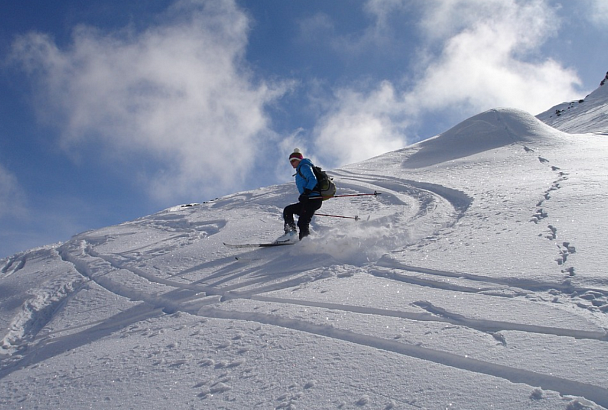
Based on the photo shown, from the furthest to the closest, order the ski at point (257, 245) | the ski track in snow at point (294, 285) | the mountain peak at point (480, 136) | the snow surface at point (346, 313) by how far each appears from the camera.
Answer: the mountain peak at point (480, 136) → the ski at point (257, 245) → the ski track in snow at point (294, 285) → the snow surface at point (346, 313)

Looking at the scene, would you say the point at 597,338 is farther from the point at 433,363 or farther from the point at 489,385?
the point at 433,363

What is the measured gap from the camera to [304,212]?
8078mm

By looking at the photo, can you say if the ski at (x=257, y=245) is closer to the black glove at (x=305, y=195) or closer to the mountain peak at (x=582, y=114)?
the black glove at (x=305, y=195)

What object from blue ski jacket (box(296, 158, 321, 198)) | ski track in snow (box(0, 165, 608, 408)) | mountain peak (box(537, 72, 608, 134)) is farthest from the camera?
mountain peak (box(537, 72, 608, 134))

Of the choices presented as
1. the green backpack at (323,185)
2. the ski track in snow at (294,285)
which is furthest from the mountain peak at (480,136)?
the green backpack at (323,185)

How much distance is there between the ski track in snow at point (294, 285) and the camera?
3.38 m

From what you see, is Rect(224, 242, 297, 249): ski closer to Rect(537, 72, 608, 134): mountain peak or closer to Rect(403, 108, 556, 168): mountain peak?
Rect(403, 108, 556, 168): mountain peak

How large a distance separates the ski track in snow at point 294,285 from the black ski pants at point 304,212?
2.85 feet

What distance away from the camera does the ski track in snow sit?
11.1ft

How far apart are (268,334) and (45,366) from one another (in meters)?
2.33

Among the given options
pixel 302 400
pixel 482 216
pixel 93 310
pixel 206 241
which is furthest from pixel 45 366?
pixel 482 216

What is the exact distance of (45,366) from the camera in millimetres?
4387

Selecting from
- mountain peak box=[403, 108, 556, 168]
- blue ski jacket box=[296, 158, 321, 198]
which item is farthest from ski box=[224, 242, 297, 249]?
mountain peak box=[403, 108, 556, 168]

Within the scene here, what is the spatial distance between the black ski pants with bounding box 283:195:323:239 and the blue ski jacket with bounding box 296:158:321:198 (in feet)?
0.44
